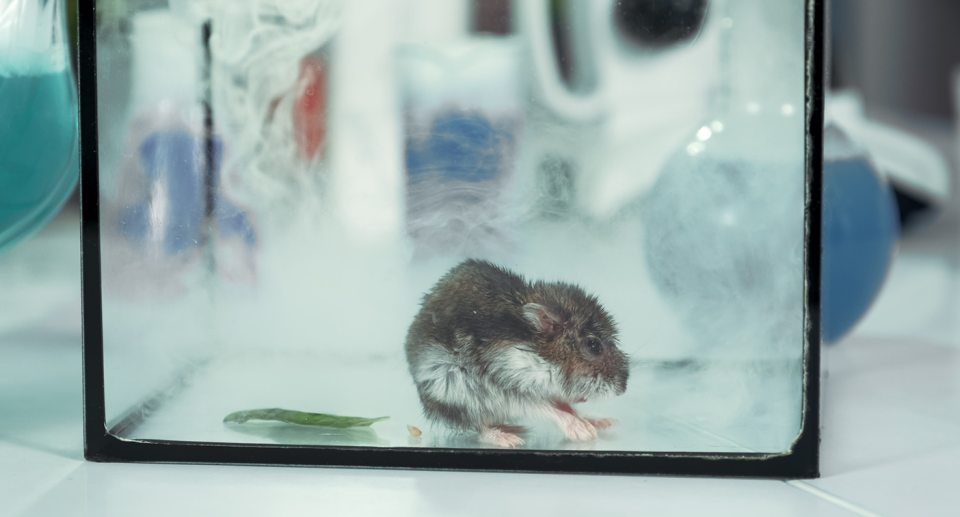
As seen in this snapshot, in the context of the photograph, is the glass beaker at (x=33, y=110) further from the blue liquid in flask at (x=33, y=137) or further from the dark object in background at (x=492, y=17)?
the dark object in background at (x=492, y=17)

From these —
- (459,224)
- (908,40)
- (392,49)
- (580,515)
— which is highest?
(908,40)

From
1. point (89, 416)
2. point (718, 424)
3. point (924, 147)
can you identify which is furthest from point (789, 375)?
point (924, 147)

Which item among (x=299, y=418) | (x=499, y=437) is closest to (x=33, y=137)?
(x=299, y=418)

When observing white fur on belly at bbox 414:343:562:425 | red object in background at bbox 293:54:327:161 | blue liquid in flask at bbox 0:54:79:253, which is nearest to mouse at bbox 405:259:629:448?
white fur on belly at bbox 414:343:562:425

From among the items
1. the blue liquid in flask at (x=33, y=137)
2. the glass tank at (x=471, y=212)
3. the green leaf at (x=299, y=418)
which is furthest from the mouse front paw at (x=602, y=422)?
the blue liquid in flask at (x=33, y=137)

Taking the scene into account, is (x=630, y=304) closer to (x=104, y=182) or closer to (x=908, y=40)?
(x=104, y=182)
